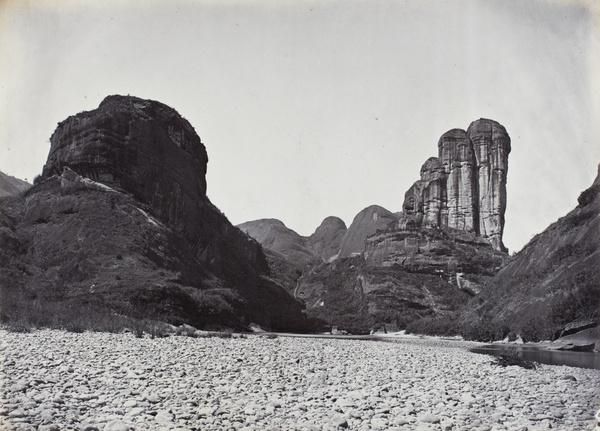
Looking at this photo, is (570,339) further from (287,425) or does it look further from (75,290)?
(75,290)

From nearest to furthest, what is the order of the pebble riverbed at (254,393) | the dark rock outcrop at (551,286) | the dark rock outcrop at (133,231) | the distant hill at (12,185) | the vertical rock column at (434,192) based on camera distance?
the pebble riverbed at (254,393), the dark rock outcrop at (551,286), the dark rock outcrop at (133,231), the distant hill at (12,185), the vertical rock column at (434,192)

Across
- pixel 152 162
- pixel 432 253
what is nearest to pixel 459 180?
pixel 432 253

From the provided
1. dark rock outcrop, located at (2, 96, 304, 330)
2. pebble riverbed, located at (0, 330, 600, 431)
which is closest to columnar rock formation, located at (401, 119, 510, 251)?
dark rock outcrop, located at (2, 96, 304, 330)

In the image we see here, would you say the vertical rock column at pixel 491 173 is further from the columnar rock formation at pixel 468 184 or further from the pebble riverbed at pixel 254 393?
the pebble riverbed at pixel 254 393

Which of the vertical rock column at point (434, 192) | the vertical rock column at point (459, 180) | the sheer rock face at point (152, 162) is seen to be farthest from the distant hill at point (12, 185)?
the vertical rock column at point (459, 180)

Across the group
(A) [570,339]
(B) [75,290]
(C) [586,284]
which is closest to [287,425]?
(A) [570,339]

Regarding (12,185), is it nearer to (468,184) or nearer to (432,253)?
(432,253)
